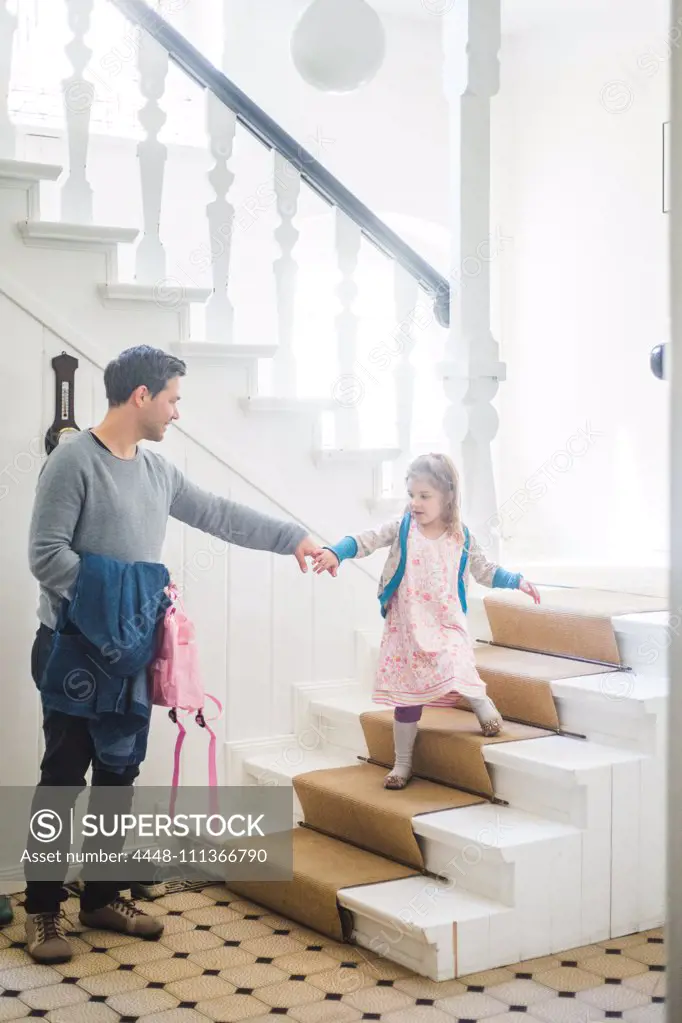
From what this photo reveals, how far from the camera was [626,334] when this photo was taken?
5977 millimetres

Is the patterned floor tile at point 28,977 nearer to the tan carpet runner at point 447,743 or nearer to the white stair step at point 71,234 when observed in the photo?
the tan carpet runner at point 447,743

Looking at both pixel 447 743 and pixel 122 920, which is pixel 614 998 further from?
pixel 122 920

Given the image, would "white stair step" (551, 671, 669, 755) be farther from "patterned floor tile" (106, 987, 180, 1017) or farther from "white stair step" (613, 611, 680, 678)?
"patterned floor tile" (106, 987, 180, 1017)

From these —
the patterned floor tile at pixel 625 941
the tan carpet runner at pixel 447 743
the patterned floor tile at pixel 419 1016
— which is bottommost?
the patterned floor tile at pixel 625 941

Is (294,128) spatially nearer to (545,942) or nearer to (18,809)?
(18,809)

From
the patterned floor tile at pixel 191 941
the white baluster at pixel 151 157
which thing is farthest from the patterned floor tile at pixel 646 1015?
the white baluster at pixel 151 157

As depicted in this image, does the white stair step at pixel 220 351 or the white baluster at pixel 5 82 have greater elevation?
the white baluster at pixel 5 82

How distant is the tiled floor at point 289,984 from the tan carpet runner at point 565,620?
834mm

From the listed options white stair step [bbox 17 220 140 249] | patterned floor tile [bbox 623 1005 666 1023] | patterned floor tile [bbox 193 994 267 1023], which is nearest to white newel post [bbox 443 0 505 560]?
white stair step [bbox 17 220 140 249]

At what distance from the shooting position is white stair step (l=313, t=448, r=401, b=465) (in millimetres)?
3807

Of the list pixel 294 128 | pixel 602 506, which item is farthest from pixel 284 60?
pixel 602 506

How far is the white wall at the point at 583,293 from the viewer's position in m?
5.83

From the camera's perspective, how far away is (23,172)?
3.28 metres

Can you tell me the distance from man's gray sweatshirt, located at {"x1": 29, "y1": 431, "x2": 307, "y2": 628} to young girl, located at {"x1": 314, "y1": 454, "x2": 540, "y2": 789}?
511mm
